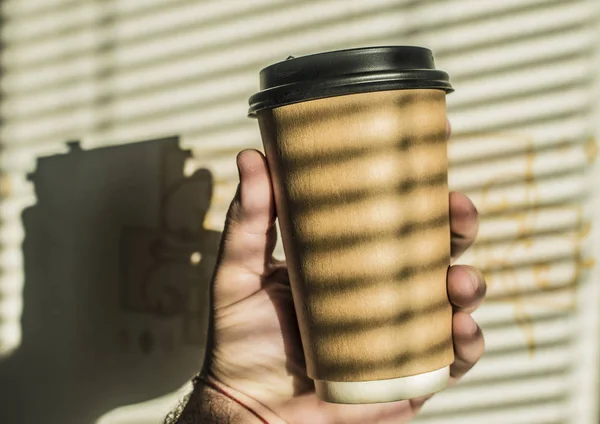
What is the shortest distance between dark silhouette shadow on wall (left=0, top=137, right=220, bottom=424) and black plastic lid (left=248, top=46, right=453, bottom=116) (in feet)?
1.86

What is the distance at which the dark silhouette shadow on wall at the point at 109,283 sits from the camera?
1.26 meters

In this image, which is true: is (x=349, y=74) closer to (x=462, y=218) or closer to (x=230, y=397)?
(x=462, y=218)

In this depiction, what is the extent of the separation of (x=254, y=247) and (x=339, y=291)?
9.9 inches

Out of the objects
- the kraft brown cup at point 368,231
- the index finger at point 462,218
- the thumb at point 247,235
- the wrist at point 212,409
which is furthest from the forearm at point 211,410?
the index finger at point 462,218

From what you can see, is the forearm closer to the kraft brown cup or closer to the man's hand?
the man's hand

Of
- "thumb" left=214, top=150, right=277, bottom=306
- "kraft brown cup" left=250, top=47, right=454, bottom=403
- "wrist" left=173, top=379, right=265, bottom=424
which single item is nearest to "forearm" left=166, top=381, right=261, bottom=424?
"wrist" left=173, top=379, right=265, bottom=424

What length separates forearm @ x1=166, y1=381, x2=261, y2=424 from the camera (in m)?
1.00

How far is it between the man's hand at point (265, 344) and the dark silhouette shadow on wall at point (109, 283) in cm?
24

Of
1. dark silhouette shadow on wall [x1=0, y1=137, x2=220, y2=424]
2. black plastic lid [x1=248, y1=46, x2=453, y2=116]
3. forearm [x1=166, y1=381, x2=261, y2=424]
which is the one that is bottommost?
forearm [x1=166, y1=381, x2=261, y2=424]

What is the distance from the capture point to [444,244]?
31.6 inches

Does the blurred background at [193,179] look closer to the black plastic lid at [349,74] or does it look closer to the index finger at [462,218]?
the index finger at [462,218]

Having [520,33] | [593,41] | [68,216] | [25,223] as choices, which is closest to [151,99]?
[68,216]

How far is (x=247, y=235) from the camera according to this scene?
0.93 m

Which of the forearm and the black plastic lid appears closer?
the black plastic lid
